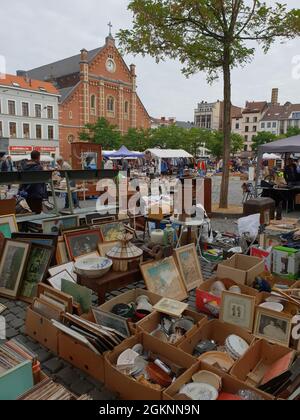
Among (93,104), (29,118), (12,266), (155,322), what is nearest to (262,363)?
(155,322)

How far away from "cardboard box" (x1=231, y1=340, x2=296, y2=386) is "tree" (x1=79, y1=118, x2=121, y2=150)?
34.2 meters

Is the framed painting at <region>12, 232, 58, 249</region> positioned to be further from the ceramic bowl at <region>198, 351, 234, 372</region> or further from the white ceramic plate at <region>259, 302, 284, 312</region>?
the white ceramic plate at <region>259, 302, 284, 312</region>

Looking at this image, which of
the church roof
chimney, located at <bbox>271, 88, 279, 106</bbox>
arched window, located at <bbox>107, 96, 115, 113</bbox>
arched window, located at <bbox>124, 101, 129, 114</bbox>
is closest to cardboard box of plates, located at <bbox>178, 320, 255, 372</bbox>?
arched window, located at <bbox>107, 96, 115, 113</bbox>

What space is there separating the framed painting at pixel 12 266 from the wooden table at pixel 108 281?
857 millimetres

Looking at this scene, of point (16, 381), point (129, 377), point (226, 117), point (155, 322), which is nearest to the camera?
point (16, 381)

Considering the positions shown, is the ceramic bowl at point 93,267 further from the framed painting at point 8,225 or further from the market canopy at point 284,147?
the market canopy at point 284,147

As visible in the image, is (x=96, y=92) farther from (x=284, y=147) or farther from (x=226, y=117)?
(x=284, y=147)

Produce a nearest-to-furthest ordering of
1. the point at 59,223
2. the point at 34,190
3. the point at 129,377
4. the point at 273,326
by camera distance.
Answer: the point at 129,377 < the point at 273,326 < the point at 59,223 < the point at 34,190

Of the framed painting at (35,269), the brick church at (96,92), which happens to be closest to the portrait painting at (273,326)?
the framed painting at (35,269)

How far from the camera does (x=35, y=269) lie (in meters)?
3.79

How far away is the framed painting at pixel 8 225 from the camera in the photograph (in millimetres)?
4578

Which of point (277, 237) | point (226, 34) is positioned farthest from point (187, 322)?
point (226, 34)

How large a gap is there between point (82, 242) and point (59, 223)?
35.4 inches

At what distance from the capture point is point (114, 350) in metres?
2.35
